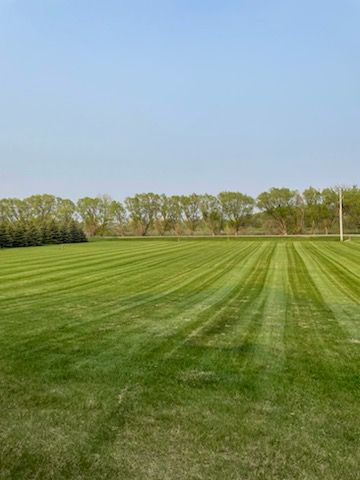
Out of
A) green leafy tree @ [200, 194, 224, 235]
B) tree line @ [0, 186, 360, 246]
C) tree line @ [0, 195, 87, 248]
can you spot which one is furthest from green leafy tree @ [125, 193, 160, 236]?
tree line @ [0, 195, 87, 248]

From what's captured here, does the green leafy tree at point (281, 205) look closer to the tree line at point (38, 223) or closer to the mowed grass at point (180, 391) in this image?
the tree line at point (38, 223)

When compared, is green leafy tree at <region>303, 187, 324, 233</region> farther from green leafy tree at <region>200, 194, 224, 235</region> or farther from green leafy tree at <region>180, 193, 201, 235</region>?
green leafy tree at <region>180, 193, 201, 235</region>

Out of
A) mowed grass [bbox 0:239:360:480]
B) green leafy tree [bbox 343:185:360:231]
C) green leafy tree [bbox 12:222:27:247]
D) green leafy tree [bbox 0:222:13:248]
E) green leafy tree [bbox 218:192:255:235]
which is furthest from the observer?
green leafy tree [bbox 218:192:255:235]

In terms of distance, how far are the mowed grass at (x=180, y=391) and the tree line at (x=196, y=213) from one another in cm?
6487

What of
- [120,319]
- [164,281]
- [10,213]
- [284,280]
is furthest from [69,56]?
[10,213]

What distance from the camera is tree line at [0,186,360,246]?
249 ft

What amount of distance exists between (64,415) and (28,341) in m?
2.67

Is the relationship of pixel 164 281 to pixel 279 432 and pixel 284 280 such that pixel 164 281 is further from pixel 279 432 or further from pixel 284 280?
pixel 279 432

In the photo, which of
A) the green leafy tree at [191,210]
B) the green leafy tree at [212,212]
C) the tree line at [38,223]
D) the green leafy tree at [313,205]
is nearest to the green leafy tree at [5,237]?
the tree line at [38,223]

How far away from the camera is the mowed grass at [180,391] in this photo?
8.61 ft

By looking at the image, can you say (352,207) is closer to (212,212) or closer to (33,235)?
(212,212)

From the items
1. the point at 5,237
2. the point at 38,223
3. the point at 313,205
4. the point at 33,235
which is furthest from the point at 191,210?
the point at 5,237

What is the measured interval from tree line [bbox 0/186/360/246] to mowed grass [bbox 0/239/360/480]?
6487 cm

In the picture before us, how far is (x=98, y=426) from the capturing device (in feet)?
10.1
